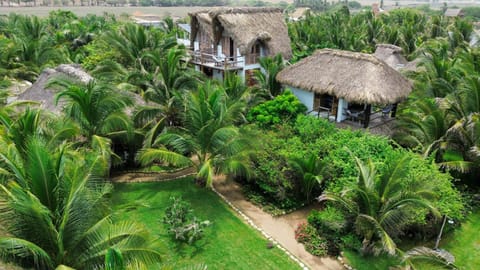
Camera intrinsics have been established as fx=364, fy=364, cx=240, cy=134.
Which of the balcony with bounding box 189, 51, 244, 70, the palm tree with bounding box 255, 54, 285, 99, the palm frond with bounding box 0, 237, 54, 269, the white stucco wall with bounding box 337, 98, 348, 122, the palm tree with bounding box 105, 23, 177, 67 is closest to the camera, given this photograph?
the palm frond with bounding box 0, 237, 54, 269

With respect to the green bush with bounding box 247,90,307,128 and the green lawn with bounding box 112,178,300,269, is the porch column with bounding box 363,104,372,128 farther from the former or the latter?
the green lawn with bounding box 112,178,300,269

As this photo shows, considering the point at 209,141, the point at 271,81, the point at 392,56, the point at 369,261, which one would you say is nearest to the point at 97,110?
the point at 209,141

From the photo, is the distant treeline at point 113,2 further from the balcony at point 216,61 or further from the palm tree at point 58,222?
the palm tree at point 58,222

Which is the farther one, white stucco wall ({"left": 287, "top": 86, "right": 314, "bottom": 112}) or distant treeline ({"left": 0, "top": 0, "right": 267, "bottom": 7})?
distant treeline ({"left": 0, "top": 0, "right": 267, "bottom": 7})

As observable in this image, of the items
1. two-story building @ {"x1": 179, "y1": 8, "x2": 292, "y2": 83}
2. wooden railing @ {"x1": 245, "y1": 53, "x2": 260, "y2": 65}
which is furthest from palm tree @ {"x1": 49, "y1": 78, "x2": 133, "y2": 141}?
wooden railing @ {"x1": 245, "y1": 53, "x2": 260, "y2": 65}

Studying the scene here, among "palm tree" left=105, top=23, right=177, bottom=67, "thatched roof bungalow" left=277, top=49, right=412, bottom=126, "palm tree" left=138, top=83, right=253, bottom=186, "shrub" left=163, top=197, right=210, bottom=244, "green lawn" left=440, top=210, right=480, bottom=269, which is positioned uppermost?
"palm tree" left=105, top=23, right=177, bottom=67

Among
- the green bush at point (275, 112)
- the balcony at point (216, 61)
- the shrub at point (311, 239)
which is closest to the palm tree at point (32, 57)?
the balcony at point (216, 61)

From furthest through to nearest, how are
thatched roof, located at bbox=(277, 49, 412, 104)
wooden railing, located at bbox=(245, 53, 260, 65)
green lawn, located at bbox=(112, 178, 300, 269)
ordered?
wooden railing, located at bbox=(245, 53, 260, 65)
thatched roof, located at bbox=(277, 49, 412, 104)
green lawn, located at bbox=(112, 178, 300, 269)

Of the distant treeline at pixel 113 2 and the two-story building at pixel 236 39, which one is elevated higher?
the distant treeline at pixel 113 2
